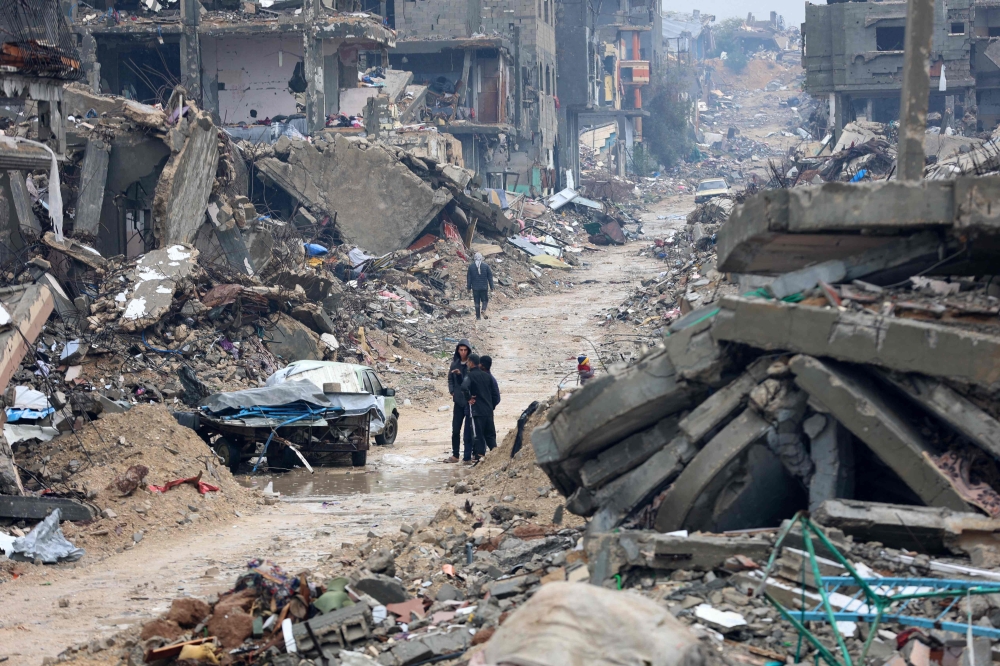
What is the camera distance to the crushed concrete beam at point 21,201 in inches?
675

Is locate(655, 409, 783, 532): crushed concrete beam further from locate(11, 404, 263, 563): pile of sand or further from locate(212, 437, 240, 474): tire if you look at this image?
locate(212, 437, 240, 474): tire

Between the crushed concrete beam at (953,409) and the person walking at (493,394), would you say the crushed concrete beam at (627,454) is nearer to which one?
the crushed concrete beam at (953,409)

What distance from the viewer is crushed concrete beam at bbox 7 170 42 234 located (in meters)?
17.1

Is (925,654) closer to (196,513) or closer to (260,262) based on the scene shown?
(196,513)

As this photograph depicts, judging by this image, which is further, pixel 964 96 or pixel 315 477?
pixel 964 96

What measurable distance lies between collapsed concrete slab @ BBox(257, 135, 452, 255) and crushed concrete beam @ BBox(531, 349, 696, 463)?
816 inches

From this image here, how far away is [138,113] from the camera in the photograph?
19188 mm

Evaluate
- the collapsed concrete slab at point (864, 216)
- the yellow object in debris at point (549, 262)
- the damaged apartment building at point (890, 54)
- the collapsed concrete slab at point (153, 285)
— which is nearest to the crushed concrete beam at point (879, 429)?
the collapsed concrete slab at point (864, 216)

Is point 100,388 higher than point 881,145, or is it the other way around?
point 881,145

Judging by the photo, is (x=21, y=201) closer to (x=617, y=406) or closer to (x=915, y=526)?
(x=617, y=406)

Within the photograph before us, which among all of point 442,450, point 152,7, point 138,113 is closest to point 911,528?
point 442,450

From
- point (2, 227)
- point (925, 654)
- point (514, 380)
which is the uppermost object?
point (2, 227)

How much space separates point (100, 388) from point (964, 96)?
36.1 meters

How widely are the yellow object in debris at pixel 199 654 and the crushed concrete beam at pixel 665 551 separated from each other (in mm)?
2269
